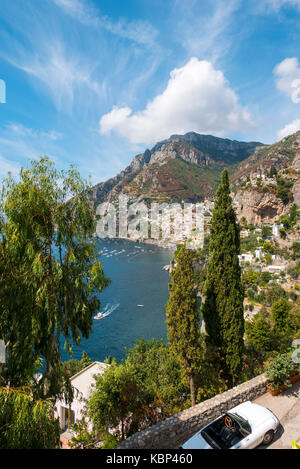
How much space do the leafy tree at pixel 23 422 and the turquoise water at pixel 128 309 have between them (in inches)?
747

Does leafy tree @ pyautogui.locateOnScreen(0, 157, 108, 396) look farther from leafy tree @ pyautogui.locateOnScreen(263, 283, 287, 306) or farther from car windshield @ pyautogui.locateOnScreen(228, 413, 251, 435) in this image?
leafy tree @ pyautogui.locateOnScreen(263, 283, 287, 306)

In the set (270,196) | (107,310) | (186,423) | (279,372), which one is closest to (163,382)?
(186,423)

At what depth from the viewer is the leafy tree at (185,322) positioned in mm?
7333

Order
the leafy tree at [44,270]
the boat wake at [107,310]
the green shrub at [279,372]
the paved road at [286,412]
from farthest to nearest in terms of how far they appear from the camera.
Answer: the boat wake at [107,310] → the green shrub at [279,372] → the paved road at [286,412] → the leafy tree at [44,270]

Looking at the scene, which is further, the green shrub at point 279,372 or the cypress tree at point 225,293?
the cypress tree at point 225,293

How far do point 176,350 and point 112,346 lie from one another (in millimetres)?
23419

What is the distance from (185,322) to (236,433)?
126 inches

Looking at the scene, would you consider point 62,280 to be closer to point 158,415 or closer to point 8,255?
point 8,255

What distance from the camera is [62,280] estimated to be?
4.08 m

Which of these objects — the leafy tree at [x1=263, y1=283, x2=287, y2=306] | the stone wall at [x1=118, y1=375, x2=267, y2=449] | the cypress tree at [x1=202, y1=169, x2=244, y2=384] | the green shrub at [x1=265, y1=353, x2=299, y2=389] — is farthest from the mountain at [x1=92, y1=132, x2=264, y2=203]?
the stone wall at [x1=118, y1=375, x2=267, y2=449]

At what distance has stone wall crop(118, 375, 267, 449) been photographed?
471 centimetres

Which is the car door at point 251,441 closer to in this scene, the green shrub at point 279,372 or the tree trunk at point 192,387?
the green shrub at point 279,372

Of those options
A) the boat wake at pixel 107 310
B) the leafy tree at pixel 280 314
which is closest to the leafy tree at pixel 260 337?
the leafy tree at pixel 280 314

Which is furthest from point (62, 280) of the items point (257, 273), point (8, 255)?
point (257, 273)
